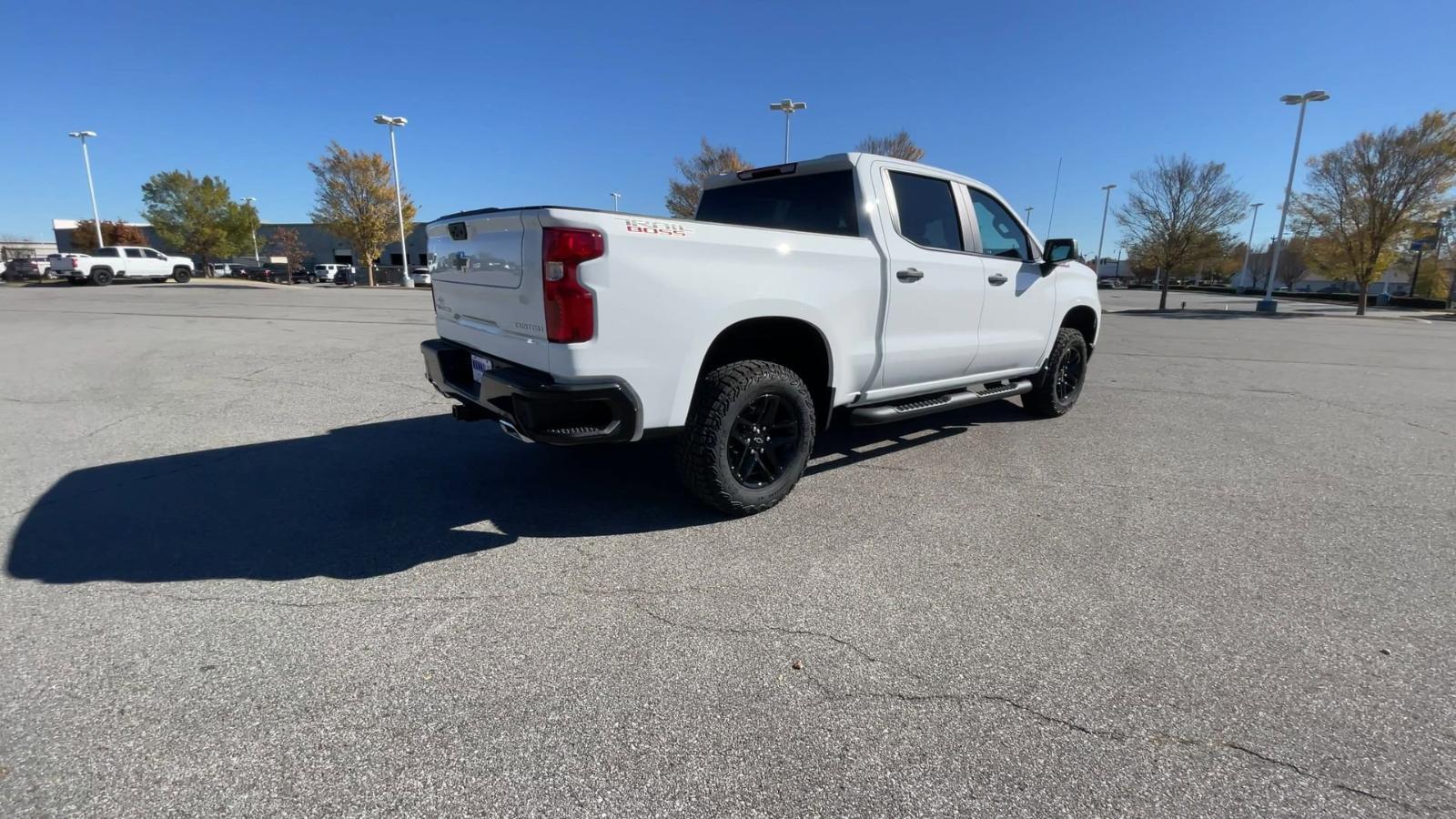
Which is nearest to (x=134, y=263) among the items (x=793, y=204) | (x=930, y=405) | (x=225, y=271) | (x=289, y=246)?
(x=225, y=271)

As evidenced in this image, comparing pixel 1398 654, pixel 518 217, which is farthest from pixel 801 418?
pixel 1398 654

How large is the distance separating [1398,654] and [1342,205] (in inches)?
1450

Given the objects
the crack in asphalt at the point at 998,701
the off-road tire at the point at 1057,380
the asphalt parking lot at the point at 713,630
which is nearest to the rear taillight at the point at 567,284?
the asphalt parking lot at the point at 713,630

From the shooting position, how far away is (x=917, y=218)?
449cm

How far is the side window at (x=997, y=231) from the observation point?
5020mm

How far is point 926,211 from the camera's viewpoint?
458 cm

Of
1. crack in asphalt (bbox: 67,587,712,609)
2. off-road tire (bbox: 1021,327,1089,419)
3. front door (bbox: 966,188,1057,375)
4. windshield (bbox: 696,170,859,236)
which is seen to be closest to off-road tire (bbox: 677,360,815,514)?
crack in asphalt (bbox: 67,587,712,609)

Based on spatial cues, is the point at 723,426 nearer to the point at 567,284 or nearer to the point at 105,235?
the point at 567,284

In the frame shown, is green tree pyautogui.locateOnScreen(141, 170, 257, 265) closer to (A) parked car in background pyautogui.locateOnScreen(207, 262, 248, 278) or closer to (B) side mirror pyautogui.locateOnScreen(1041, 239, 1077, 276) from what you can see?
(A) parked car in background pyautogui.locateOnScreen(207, 262, 248, 278)

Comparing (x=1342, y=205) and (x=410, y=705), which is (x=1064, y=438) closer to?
(x=410, y=705)

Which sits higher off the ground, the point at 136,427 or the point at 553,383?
the point at 553,383

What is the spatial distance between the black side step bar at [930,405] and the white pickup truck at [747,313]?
0.02 m

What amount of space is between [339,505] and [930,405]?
3772 millimetres

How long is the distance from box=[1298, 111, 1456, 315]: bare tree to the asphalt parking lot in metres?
32.1
